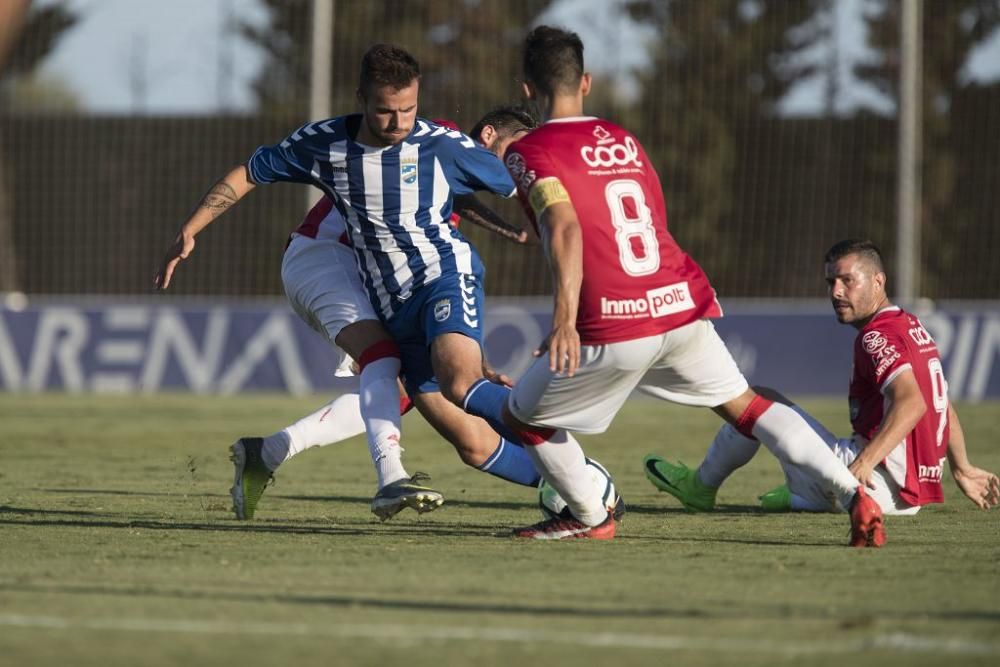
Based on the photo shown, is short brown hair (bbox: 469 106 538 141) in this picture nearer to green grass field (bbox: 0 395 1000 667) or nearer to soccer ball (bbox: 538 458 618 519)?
green grass field (bbox: 0 395 1000 667)

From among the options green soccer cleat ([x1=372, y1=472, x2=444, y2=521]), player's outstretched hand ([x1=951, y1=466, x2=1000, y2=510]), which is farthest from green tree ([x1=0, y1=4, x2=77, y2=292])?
player's outstretched hand ([x1=951, y1=466, x2=1000, y2=510])

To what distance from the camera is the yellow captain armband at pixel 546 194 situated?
5.64 m

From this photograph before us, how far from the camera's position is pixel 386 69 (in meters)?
6.61

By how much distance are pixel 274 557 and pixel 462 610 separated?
4.58 feet

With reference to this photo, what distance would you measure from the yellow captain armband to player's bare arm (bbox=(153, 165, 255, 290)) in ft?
5.86

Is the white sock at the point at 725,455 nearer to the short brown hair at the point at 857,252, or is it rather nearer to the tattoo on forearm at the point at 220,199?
the short brown hair at the point at 857,252

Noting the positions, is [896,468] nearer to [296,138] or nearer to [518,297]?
[296,138]

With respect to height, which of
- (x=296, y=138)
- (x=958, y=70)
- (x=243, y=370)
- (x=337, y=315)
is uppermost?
(x=958, y=70)

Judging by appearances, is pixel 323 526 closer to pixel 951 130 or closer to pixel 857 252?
pixel 857 252

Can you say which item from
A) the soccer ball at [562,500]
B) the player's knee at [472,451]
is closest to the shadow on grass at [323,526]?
the soccer ball at [562,500]

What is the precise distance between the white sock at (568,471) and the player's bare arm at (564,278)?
58 centimetres

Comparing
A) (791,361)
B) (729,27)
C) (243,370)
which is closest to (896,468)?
(791,361)

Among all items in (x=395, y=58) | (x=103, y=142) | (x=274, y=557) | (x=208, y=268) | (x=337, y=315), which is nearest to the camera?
(x=274, y=557)

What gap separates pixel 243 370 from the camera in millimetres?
19469
